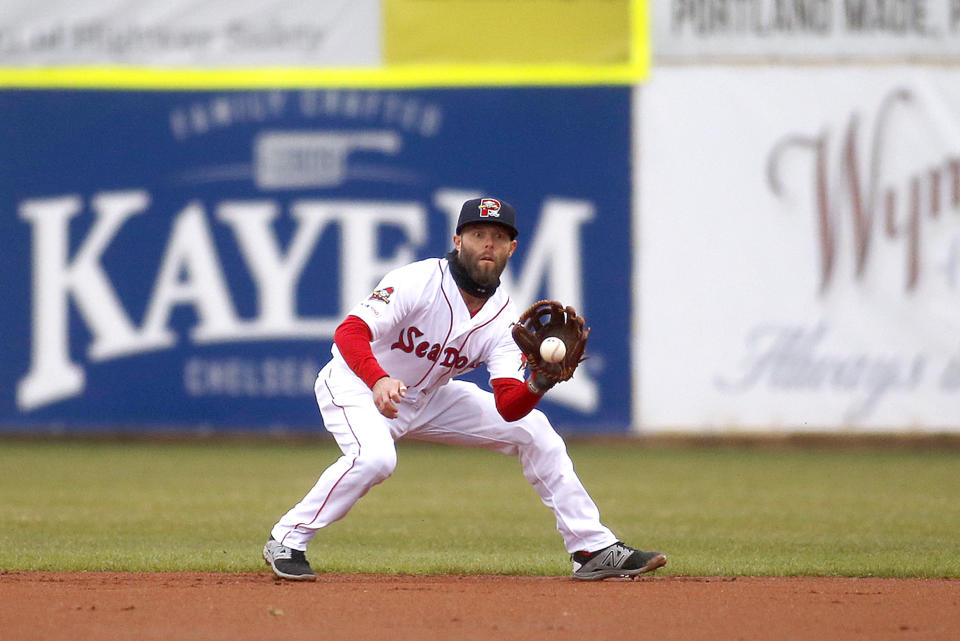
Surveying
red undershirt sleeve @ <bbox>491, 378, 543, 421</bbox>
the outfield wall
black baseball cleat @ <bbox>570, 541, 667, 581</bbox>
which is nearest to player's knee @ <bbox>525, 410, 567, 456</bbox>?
red undershirt sleeve @ <bbox>491, 378, 543, 421</bbox>

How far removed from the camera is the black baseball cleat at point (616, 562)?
6.10m

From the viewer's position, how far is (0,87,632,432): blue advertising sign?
13.7 m

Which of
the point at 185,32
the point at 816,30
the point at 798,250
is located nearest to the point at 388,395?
the point at 798,250

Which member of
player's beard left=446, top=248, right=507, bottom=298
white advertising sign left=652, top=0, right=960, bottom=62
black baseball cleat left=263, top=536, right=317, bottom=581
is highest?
white advertising sign left=652, top=0, right=960, bottom=62

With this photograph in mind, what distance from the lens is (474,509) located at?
30.5 feet

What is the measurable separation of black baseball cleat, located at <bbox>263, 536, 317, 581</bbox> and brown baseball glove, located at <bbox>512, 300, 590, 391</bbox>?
4.04 ft

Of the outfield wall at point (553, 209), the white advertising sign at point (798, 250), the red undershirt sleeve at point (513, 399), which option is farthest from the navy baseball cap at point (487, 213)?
the white advertising sign at point (798, 250)

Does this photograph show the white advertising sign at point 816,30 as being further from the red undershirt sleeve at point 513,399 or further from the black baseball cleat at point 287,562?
the black baseball cleat at point 287,562

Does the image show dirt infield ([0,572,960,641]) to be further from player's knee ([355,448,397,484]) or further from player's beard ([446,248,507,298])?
player's beard ([446,248,507,298])

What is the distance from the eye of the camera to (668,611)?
5.39 m

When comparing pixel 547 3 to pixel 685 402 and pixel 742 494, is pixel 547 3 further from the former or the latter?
pixel 742 494

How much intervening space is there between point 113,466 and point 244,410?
209 centimetres

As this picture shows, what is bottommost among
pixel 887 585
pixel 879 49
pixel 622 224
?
pixel 887 585

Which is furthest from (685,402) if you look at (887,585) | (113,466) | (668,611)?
(668,611)
